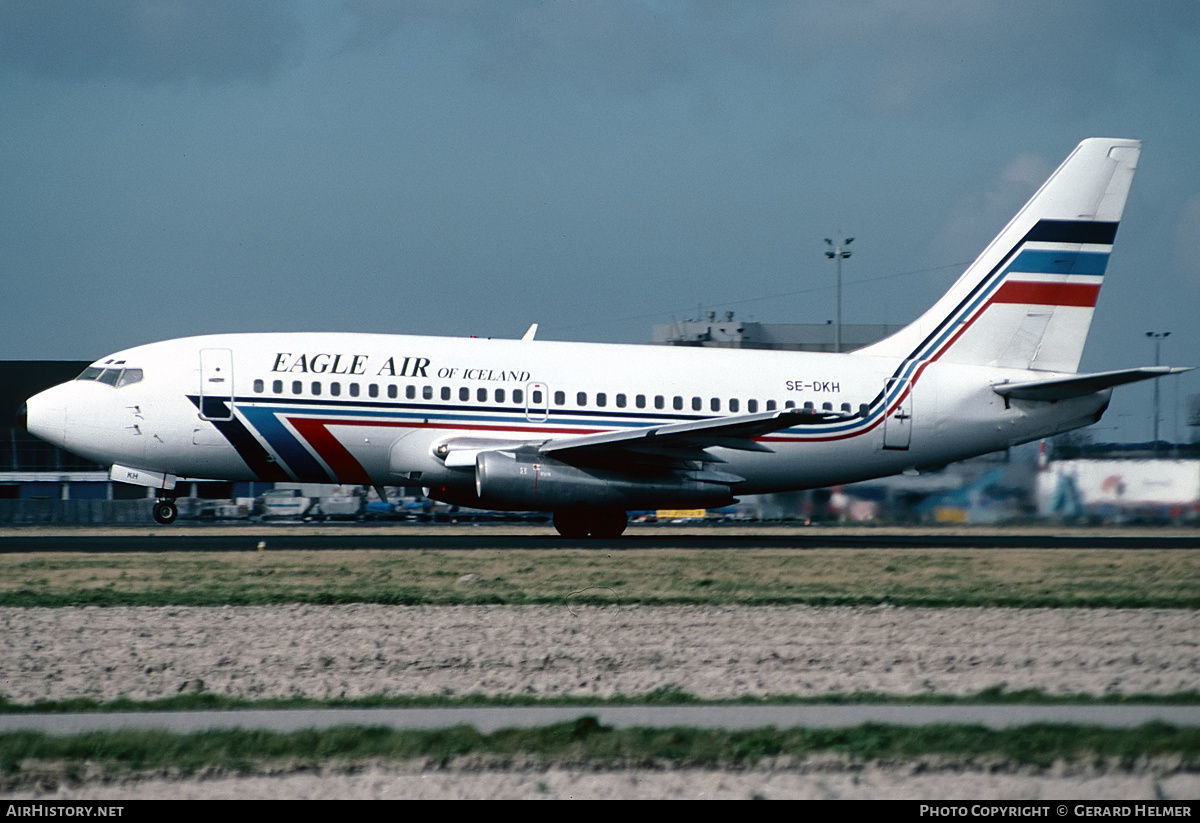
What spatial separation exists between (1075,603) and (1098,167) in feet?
51.6

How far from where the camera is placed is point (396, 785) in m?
7.36

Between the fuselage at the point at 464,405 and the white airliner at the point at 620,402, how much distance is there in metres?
0.04

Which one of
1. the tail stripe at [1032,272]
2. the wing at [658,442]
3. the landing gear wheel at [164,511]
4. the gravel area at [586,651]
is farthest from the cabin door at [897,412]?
the landing gear wheel at [164,511]

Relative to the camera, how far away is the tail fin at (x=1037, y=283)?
94.6 ft

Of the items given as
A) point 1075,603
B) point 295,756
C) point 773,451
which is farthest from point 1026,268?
point 295,756

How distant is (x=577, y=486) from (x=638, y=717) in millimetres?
16932

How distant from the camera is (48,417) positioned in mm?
25750

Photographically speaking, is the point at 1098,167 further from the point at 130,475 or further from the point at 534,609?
the point at 130,475

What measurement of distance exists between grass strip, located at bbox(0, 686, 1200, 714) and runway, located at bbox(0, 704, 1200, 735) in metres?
0.24

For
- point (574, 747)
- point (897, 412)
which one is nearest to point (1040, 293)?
point (897, 412)

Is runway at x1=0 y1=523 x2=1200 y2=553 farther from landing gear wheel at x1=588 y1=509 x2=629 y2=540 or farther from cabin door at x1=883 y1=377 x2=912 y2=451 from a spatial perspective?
cabin door at x1=883 y1=377 x2=912 y2=451

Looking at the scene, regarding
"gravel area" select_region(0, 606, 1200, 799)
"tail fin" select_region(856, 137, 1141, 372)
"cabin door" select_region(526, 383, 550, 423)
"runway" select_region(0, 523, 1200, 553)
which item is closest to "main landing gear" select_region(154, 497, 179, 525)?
"runway" select_region(0, 523, 1200, 553)

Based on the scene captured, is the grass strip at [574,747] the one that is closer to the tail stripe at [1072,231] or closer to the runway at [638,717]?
the runway at [638,717]

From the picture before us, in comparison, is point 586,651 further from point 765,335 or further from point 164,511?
point 765,335
